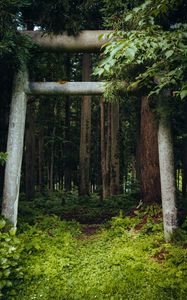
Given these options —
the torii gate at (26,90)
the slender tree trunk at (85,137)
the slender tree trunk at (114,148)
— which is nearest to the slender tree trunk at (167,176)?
the torii gate at (26,90)

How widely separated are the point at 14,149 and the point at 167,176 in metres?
3.63

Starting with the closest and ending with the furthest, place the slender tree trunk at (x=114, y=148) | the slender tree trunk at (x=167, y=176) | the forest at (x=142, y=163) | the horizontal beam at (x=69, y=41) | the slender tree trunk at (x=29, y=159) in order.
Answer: the forest at (x=142, y=163) → the slender tree trunk at (x=167, y=176) → the horizontal beam at (x=69, y=41) → the slender tree trunk at (x=29, y=159) → the slender tree trunk at (x=114, y=148)

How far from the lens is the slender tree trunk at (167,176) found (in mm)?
6609

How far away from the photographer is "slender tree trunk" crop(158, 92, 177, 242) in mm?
6609

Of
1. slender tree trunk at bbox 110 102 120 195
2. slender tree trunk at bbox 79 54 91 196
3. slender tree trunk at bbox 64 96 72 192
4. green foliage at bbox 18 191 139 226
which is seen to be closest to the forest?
green foliage at bbox 18 191 139 226

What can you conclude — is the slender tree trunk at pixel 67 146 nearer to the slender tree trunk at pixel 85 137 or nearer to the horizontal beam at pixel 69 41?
Answer: the slender tree trunk at pixel 85 137

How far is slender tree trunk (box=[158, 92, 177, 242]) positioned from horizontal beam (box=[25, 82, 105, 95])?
1.76m

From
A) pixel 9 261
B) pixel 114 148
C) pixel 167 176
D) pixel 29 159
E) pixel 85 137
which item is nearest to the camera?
pixel 9 261

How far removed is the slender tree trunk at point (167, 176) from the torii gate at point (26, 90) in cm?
175

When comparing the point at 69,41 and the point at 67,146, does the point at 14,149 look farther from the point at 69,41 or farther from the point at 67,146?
the point at 67,146

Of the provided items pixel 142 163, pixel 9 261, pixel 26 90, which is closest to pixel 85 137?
pixel 142 163

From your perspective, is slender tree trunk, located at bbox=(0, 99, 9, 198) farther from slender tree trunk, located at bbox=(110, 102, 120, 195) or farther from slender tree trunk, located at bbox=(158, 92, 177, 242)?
slender tree trunk, located at bbox=(110, 102, 120, 195)

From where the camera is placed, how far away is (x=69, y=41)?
7.35m

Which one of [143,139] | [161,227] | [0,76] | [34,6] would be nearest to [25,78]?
[0,76]
